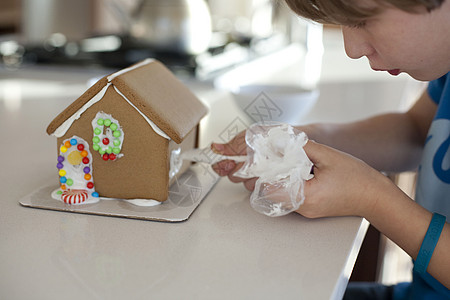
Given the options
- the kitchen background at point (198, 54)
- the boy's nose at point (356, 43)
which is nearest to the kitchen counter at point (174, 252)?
the boy's nose at point (356, 43)

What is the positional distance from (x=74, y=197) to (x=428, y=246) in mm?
434

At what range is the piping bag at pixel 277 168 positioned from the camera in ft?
2.26

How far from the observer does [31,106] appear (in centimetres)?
119

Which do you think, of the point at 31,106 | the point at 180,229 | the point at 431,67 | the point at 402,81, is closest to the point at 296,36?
the point at 402,81

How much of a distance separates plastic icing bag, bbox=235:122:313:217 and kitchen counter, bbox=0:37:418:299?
21 millimetres

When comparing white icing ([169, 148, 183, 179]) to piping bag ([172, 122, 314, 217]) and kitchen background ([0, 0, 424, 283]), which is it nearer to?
piping bag ([172, 122, 314, 217])

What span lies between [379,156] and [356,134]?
0.17 feet

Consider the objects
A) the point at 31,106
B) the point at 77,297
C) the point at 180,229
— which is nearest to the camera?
the point at 77,297

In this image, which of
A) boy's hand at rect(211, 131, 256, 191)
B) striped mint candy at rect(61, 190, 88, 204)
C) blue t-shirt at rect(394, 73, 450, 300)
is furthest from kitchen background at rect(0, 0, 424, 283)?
striped mint candy at rect(61, 190, 88, 204)

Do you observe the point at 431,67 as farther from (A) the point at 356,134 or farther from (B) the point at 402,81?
(B) the point at 402,81

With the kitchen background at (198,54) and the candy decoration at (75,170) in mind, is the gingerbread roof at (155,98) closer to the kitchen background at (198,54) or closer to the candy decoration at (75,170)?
the candy decoration at (75,170)

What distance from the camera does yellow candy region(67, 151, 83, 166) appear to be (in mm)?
713

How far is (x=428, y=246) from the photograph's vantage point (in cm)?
69

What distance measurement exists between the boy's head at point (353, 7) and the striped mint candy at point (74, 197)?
363 mm
